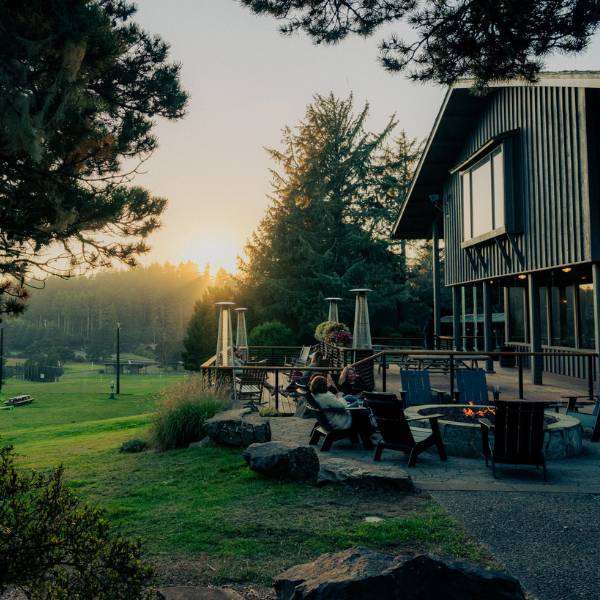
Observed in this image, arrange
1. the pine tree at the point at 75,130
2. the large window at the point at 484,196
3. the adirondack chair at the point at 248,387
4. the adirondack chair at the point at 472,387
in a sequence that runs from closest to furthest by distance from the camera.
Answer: the pine tree at the point at 75,130 < the adirondack chair at the point at 472,387 < the adirondack chair at the point at 248,387 < the large window at the point at 484,196

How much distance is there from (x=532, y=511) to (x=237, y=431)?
437cm

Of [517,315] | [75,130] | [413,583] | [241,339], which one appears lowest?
[413,583]

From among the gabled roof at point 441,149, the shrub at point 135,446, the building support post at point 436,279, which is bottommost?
the shrub at point 135,446

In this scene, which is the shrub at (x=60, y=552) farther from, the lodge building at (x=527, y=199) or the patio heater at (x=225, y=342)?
the patio heater at (x=225, y=342)

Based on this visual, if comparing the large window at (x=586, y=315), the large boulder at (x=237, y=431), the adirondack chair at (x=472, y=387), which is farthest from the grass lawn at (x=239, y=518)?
the large window at (x=586, y=315)

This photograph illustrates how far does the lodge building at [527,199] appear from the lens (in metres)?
11.1

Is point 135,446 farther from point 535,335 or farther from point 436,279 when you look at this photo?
point 436,279

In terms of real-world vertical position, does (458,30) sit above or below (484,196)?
below

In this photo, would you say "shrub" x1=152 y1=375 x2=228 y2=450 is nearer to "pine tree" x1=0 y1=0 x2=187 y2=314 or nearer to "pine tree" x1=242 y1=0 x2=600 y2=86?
"pine tree" x1=0 y1=0 x2=187 y2=314

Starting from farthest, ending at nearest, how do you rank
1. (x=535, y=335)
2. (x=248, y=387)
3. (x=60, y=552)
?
(x=248, y=387), (x=535, y=335), (x=60, y=552)

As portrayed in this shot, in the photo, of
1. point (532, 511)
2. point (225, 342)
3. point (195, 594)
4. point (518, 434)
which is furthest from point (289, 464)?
point (225, 342)

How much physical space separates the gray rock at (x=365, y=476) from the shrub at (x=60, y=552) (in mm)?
3798

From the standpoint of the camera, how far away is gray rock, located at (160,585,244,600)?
312 cm

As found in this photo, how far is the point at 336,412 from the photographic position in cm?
810
